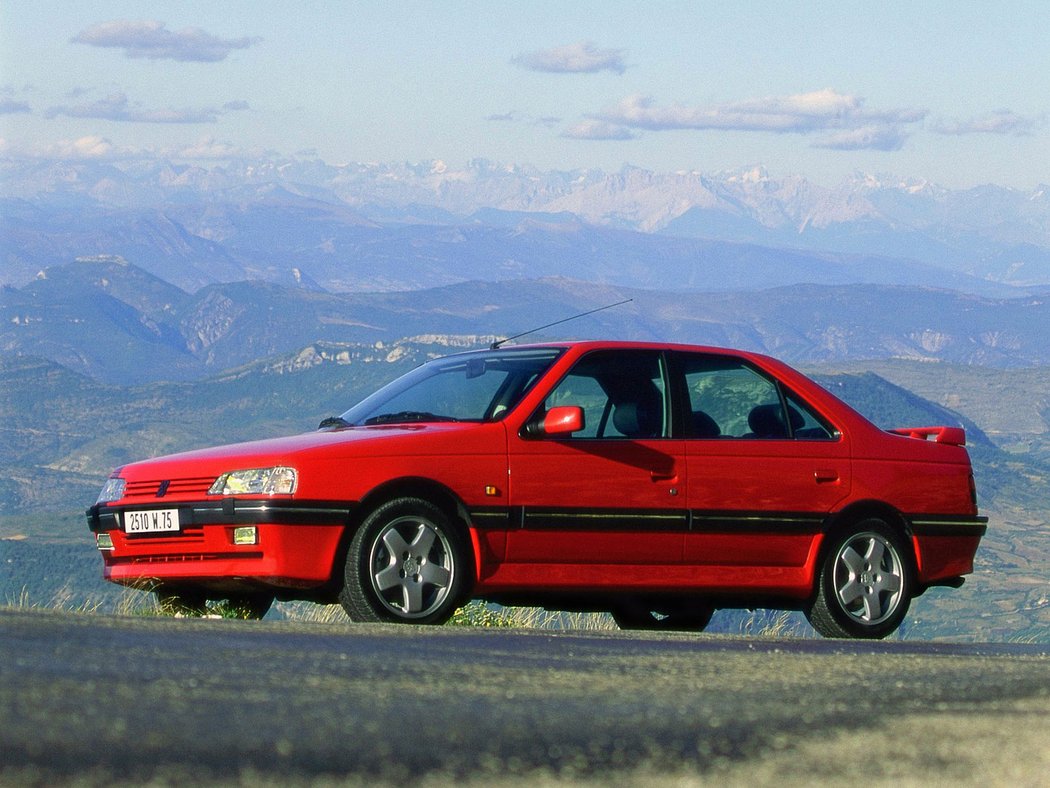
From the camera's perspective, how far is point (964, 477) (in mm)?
9672

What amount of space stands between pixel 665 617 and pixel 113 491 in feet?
11.9

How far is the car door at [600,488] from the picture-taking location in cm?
830

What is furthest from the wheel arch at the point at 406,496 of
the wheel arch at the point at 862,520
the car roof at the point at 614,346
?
the wheel arch at the point at 862,520

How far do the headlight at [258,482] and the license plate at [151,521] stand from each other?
0.95 feet

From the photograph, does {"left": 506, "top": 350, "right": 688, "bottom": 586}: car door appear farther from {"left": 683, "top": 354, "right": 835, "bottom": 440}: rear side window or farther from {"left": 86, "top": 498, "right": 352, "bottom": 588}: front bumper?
{"left": 86, "top": 498, "right": 352, "bottom": 588}: front bumper

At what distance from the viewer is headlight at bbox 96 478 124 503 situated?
8.54 meters

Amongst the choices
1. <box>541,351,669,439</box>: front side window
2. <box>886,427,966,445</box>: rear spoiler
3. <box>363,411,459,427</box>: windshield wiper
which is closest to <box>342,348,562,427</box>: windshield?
<box>363,411,459,427</box>: windshield wiper

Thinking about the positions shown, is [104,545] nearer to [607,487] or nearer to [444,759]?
[607,487]

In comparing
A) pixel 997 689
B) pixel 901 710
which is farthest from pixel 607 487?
pixel 901 710

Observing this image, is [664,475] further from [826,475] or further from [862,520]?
[862,520]

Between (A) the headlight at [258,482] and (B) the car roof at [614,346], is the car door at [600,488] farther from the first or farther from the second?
(A) the headlight at [258,482]

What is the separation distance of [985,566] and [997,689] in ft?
660

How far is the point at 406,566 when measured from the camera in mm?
7926

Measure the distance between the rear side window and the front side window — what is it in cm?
18
